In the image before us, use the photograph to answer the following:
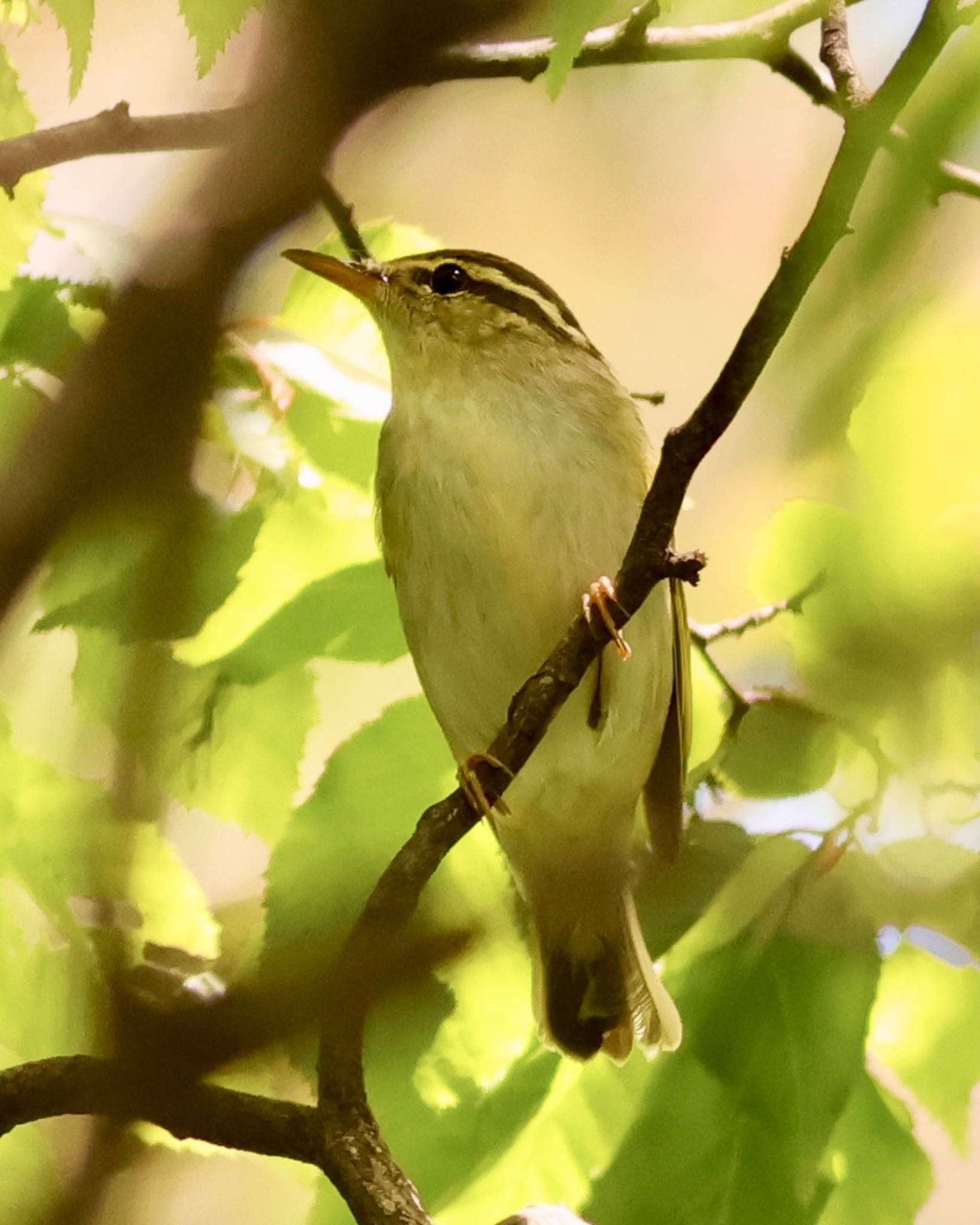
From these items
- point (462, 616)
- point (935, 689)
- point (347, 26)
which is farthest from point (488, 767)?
point (347, 26)

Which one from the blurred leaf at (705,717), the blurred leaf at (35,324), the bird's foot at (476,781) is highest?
the blurred leaf at (35,324)

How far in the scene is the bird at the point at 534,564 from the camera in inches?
26.5

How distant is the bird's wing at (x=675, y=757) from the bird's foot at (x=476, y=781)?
0.11 metres

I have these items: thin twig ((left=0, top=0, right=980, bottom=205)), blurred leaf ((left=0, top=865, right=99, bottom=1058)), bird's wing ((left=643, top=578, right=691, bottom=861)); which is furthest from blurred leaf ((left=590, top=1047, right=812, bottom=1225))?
thin twig ((left=0, top=0, right=980, bottom=205))

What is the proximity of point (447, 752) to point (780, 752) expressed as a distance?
20cm

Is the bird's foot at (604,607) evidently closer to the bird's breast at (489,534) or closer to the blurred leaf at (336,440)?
the bird's breast at (489,534)

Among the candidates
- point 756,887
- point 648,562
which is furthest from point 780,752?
point 648,562

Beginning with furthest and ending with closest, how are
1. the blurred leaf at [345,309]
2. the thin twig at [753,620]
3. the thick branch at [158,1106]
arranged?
the blurred leaf at [345,309] < the thin twig at [753,620] < the thick branch at [158,1106]

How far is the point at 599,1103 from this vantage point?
0.59 meters

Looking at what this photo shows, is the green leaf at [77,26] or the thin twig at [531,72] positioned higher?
the green leaf at [77,26]

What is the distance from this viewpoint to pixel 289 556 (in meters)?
0.64

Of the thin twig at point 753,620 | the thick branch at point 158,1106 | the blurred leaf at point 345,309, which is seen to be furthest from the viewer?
the blurred leaf at point 345,309

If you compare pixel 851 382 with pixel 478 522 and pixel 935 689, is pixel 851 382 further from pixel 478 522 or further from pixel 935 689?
pixel 478 522

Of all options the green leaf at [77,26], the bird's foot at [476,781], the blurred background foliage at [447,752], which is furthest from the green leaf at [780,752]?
the green leaf at [77,26]
